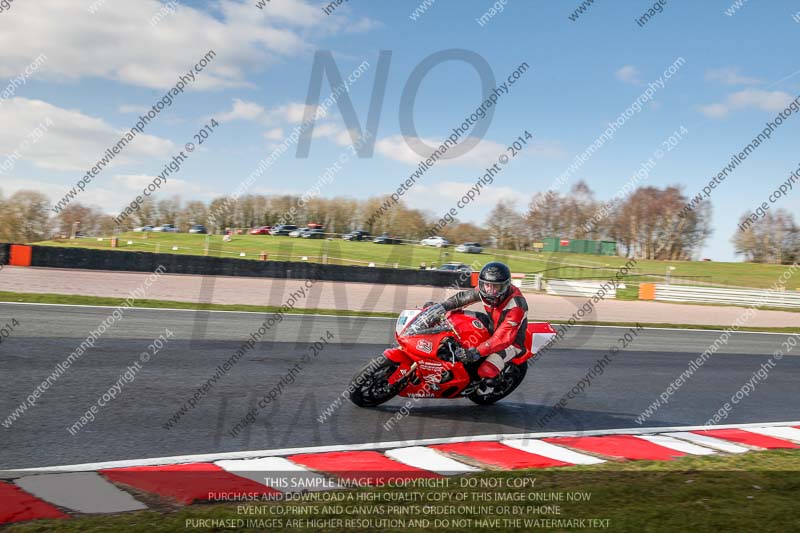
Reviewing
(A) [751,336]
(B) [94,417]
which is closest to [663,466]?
(B) [94,417]

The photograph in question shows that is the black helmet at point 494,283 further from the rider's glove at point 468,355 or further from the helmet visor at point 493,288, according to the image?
the rider's glove at point 468,355

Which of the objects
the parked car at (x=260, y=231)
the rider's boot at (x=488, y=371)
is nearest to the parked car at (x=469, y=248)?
the parked car at (x=260, y=231)

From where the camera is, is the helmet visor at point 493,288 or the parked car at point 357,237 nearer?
→ the helmet visor at point 493,288

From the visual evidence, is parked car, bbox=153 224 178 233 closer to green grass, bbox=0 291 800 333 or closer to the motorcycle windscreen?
green grass, bbox=0 291 800 333

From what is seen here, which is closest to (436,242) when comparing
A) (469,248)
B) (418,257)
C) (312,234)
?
(469,248)

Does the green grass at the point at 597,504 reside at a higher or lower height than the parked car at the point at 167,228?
lower

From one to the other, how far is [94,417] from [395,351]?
9.50 feet

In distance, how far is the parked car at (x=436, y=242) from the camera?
67463 millimetres

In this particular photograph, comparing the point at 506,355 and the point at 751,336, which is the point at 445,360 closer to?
the point at 506,355

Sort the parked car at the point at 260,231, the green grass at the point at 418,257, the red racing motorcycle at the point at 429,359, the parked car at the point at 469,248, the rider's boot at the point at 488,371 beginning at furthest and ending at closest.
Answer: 1. the parked car at the point at 260,231
2. the parked car at the point at 469,248
3. the green grass at the point at 418,257
4. the rider's boot at the point at 488,371
5. the red racing motorcycle at the point at 429,359

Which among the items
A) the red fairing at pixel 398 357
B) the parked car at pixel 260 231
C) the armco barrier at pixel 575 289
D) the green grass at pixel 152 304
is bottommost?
the green grass at pixel 152 304

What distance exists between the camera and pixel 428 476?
5250 mm

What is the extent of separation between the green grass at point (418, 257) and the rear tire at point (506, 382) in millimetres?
40483

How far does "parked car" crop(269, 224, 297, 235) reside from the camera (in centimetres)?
7000
